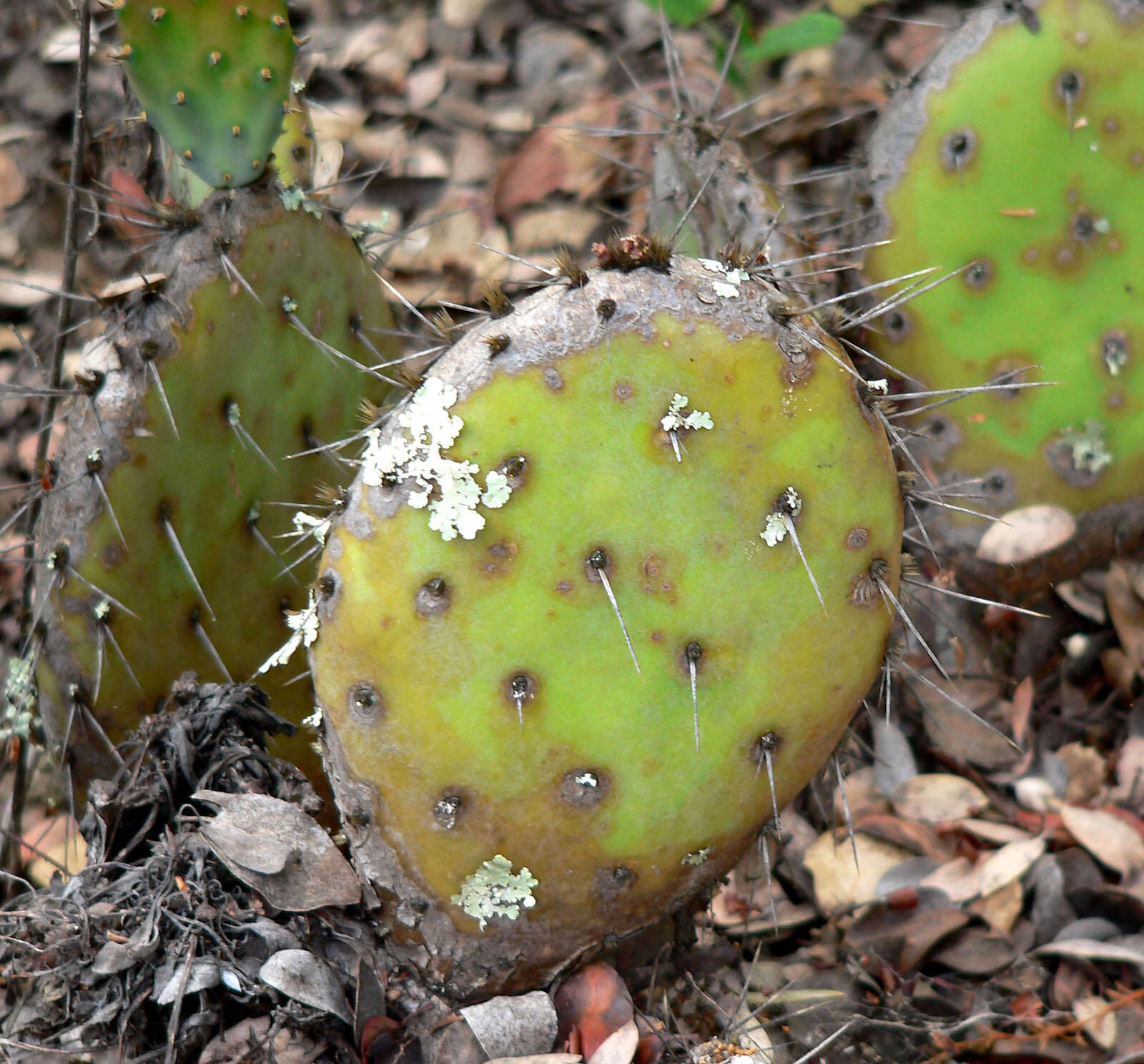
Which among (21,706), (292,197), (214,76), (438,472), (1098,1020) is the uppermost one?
(214,76)

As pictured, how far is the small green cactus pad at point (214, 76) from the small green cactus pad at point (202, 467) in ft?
0.16

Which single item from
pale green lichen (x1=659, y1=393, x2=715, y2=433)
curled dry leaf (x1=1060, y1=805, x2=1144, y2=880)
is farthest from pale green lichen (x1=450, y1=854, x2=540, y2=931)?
curled dry leaf (x1=1060, y1=805, x2=1144, y2=880)

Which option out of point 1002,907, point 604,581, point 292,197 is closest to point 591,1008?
point 604,581

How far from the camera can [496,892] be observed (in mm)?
953

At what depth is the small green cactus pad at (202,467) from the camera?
1.14 metres

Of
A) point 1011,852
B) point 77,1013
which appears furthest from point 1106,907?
point 77,1013

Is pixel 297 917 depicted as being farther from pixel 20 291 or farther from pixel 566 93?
pixel 566 93

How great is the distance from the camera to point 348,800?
37.9 inches

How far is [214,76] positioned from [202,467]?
38 cm

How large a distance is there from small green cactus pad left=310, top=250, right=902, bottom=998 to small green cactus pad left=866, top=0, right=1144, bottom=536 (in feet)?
2.28

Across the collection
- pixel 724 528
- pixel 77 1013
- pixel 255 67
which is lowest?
pixel 77 1013

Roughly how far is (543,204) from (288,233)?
1.17 metres

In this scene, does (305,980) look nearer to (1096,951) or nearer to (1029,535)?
(1096,951)

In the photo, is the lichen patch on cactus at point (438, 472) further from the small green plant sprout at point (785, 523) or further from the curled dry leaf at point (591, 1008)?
the curled dry leaf at point (591, 1008)
